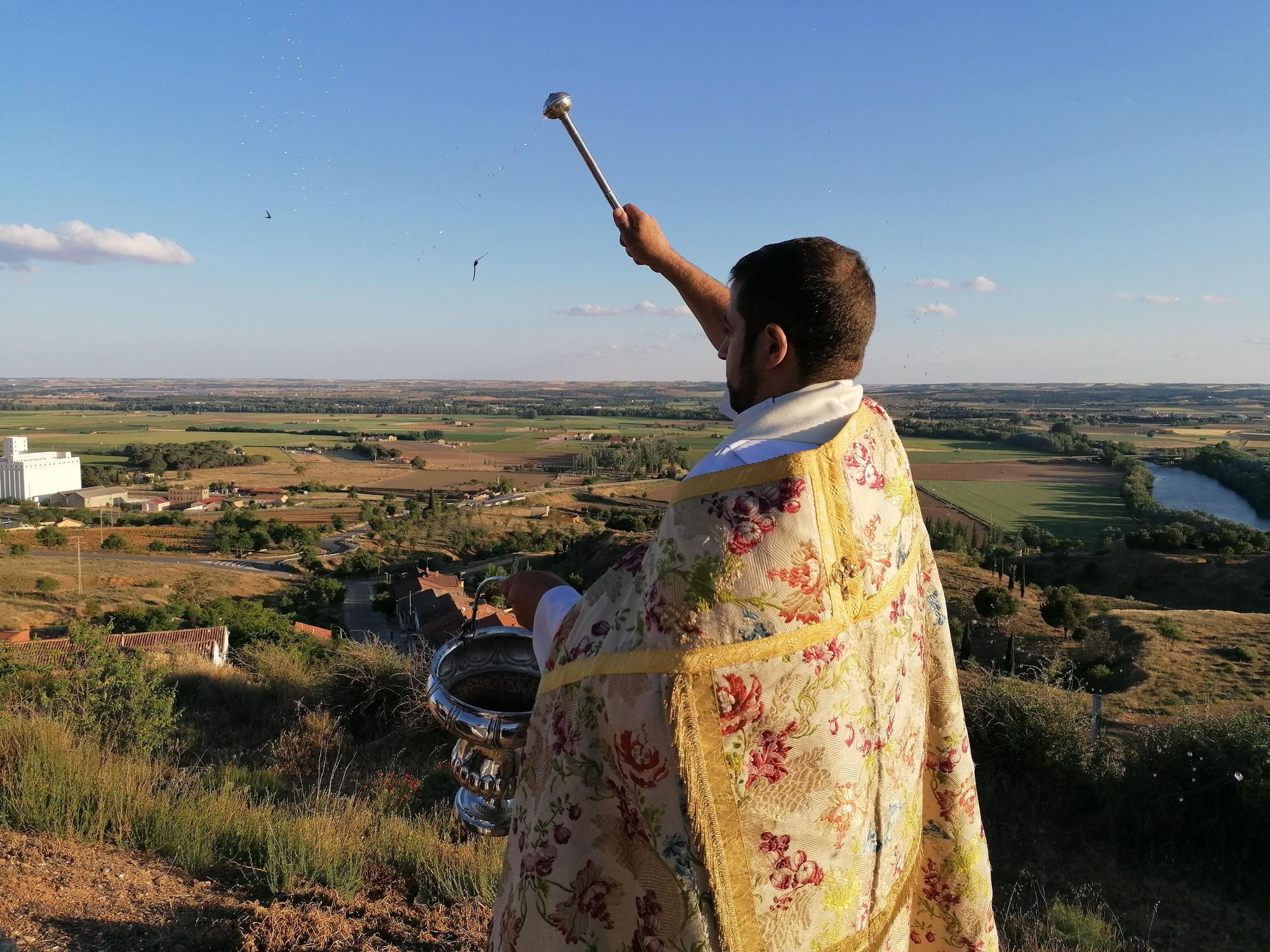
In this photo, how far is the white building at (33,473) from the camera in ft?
232

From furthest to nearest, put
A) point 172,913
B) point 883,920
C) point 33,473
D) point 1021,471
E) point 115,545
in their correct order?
point 33,473 < point 1021,471 < point 115,545 < point 172,913 < point 883,920

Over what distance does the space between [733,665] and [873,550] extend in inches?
12.7

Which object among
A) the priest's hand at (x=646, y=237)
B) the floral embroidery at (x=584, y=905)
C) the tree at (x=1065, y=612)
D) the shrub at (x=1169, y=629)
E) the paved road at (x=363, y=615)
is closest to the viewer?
the floral embroidery at (x=584, y=905)

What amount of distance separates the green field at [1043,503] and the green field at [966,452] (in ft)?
10.2

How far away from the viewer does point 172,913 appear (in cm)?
261

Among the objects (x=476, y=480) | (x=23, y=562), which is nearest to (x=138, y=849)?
(x=23, y=562)

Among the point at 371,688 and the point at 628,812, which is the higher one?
the point at 628,812

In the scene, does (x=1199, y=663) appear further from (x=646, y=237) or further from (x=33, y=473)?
(x=33, y=473)

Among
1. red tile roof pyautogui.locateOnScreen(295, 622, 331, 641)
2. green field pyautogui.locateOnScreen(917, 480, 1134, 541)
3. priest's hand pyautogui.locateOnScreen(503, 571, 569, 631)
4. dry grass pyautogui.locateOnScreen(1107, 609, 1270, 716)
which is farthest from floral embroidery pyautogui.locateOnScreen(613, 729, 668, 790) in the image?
green field pyautogui.locateOnScreen(917, 480, 1134, 541)

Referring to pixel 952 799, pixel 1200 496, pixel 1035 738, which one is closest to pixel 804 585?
pixel 952 799

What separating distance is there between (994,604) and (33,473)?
80.5 m

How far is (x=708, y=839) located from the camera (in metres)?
1.03

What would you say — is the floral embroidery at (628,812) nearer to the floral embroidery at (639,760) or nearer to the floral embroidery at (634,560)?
the floral embroidery at (639,760)

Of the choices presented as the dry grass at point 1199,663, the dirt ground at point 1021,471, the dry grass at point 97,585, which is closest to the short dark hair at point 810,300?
the dry grass at point 1199,663
